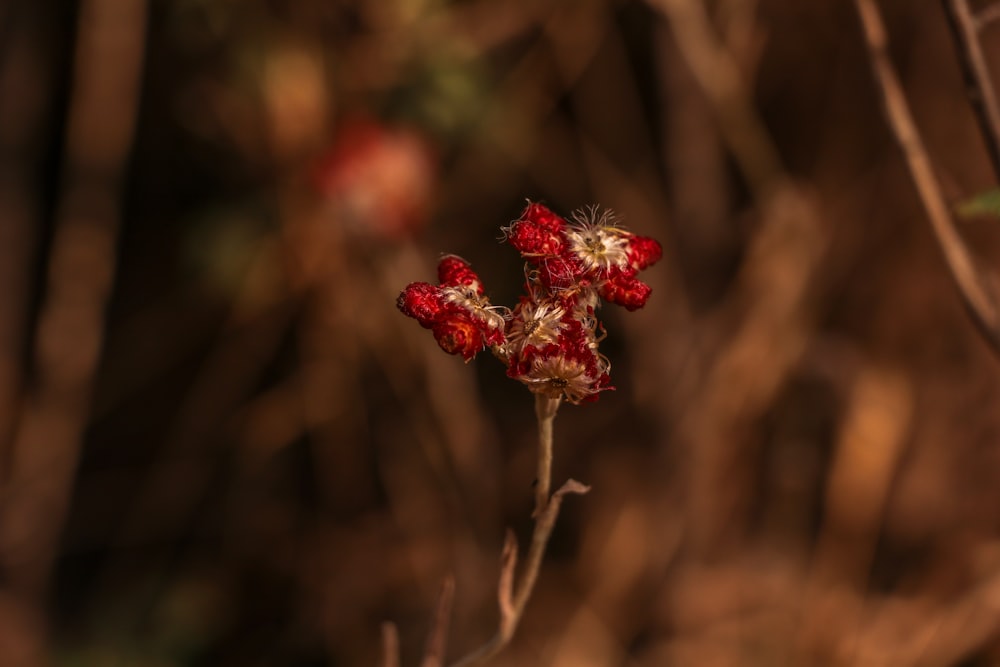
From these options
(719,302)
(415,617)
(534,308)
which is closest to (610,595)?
(415,617)

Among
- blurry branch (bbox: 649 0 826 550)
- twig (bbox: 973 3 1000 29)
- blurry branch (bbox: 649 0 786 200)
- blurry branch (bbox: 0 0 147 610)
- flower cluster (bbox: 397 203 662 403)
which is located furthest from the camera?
blurry branch (bbox: 0 0 147 610)

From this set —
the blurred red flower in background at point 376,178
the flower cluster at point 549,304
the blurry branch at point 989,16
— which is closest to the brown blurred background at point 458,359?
the blurred red flower in background at point 376,178

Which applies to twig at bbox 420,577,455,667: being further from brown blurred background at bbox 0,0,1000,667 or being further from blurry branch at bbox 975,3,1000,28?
brown blurred background at bbox 0,0,1000,667

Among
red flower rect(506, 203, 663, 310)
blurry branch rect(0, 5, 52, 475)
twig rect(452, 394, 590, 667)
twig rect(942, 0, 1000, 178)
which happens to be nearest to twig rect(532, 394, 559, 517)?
twig rect(452, 394, 590, 667)

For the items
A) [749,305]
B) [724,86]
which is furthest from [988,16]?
[749,305]

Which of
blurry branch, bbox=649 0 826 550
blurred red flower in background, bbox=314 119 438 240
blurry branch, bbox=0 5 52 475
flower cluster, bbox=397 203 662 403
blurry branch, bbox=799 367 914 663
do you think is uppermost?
blurry branch, bbox=0 5 52 475

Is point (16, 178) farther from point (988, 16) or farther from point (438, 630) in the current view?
point (988, 16)

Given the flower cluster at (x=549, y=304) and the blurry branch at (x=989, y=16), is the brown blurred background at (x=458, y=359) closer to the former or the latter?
the blurry branch at (x=989, y=16)
